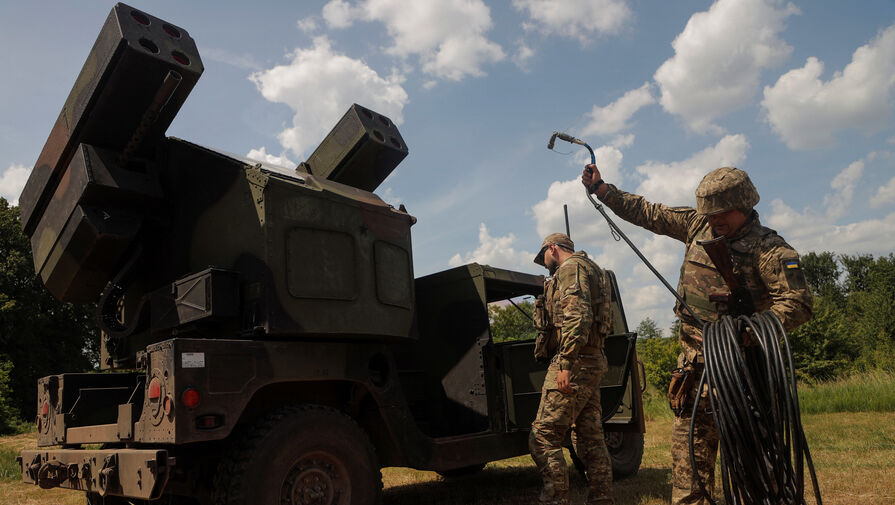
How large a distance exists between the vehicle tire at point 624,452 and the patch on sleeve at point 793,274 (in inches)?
145

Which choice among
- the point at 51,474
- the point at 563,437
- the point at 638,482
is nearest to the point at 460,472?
the point at 638,482

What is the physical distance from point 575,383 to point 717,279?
137 centimetres

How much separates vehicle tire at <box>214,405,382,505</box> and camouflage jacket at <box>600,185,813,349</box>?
85.4 inches

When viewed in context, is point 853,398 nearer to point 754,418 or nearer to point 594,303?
point 594,303

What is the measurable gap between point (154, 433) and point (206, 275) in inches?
40.1

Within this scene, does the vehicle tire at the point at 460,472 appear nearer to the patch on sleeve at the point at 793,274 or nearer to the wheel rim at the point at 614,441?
the wheel rim at the point at 614,441

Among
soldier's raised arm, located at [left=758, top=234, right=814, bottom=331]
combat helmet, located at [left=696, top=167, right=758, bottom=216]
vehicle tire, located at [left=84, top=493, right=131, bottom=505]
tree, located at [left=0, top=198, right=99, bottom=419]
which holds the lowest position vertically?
vehicle tire, located at [left=84, top=493, right=131, bottom=505]

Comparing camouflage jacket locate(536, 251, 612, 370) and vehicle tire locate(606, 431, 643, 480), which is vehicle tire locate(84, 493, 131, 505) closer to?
camouflage jacket locate(536, 251, 612, 370)

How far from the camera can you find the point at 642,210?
399 centimetres

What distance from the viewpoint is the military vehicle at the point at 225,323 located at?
12.4 feet

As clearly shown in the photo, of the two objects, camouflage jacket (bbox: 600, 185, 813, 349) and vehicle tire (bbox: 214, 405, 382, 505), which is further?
vehicle tire (bbox: 214, 405, 382, 505)

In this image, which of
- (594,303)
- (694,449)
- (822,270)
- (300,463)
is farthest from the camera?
(822,270)

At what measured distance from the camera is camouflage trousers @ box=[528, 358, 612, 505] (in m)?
4.42

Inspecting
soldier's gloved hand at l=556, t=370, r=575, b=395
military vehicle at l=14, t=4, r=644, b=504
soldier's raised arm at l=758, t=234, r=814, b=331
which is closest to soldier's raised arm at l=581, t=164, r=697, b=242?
soldier's raised arm at l=758, t=234, r=814, b=331
